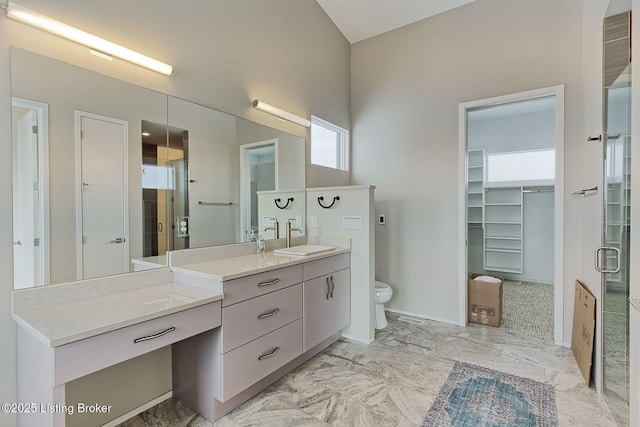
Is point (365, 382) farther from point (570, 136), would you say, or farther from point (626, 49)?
point (570, 136)

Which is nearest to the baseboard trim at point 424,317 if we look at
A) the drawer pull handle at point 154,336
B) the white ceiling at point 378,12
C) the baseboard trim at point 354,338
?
the baseboard trim at point 354,338

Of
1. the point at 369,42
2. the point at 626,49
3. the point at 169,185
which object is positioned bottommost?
the point at 169,185

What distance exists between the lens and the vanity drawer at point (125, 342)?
3.71 feet

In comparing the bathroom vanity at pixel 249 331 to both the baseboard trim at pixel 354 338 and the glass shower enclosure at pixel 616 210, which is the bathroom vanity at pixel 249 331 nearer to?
the baseboard trim at pixel 354 338

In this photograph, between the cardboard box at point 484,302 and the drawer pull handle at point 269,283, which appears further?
the cardboard box at point 484,302

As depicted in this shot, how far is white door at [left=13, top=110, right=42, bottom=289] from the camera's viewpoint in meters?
1.39

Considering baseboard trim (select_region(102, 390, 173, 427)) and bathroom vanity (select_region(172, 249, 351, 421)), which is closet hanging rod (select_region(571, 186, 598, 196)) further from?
baseboard trim (select_region(102, 390, 173, 427))

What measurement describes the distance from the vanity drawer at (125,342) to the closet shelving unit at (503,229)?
5.32m

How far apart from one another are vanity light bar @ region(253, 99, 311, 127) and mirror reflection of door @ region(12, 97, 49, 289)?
1.43 meters

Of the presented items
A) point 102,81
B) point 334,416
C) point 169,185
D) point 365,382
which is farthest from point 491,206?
point 102,81

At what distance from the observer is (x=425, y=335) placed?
299 centimetres

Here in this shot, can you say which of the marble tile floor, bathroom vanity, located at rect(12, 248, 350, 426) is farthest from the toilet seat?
bathroom vanity, located at rect(12, 248, 350, 426)

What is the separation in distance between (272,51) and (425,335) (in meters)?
3.01

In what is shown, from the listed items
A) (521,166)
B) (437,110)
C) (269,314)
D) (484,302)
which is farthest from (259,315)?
(521,166)
